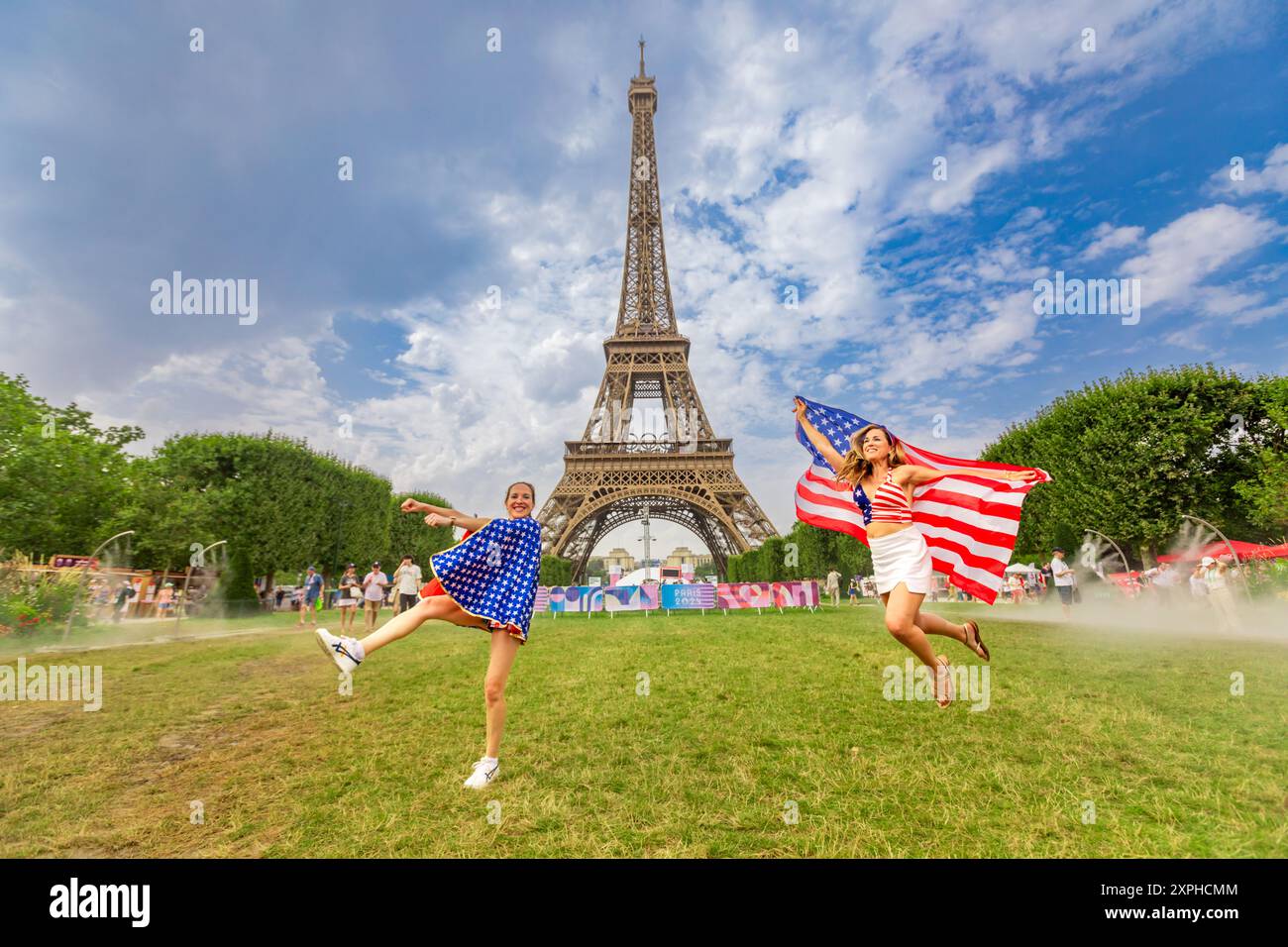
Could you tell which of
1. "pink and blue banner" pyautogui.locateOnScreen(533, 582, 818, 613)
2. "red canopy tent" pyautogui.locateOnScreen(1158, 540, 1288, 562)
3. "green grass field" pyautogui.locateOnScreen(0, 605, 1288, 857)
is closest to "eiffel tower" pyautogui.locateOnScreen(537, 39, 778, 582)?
"pink and blue banner" pyautogui.locateOnScreen(533, 582, 818, 613)

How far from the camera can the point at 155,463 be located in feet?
97.7

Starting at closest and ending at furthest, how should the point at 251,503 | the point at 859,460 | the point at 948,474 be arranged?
the point at 859,460 → the point at 948,474 → the point at 251,503

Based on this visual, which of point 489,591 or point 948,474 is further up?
point 948,474

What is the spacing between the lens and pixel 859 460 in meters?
4.83

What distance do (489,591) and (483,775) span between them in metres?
1.40

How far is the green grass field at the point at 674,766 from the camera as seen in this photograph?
358 centimetres

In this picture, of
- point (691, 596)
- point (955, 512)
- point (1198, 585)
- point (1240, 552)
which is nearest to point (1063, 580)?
point (1198, 585)

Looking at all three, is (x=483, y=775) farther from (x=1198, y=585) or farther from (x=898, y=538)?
(x=1198, y=585)

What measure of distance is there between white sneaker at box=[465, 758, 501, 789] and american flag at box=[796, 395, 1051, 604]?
3.31 meters

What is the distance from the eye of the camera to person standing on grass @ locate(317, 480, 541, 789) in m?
4.41

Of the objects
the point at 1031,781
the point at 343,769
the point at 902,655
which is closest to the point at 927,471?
the point at 1031,781

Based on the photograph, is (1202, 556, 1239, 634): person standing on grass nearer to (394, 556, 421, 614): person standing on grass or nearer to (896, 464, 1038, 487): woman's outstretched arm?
(896, 464, 1038, 487): woman's outstretched arm
